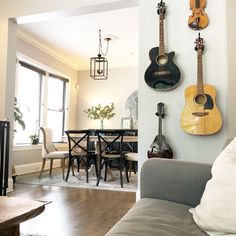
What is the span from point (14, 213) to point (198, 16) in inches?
98.2

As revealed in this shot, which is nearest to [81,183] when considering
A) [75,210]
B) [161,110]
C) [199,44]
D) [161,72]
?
[75,210]

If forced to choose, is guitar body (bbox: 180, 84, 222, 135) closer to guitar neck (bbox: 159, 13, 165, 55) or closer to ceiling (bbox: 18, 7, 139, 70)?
guitar neck (bbox: 159, 13, 165, 55)

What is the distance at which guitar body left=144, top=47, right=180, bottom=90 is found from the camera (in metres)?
2.72

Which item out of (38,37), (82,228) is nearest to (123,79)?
(38,37)

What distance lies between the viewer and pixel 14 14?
11.4ft

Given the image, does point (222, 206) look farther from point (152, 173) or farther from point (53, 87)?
point (53, 87)

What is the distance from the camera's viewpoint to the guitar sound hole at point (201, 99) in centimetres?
254

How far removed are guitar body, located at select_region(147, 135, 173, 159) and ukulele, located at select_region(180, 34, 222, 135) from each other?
0.25m

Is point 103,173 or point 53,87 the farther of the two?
point 53,87

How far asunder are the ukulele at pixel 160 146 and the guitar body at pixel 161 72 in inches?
8.5

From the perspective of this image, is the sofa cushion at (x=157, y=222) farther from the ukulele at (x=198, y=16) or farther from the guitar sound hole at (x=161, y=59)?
the ukulele at (x=198, y=16)

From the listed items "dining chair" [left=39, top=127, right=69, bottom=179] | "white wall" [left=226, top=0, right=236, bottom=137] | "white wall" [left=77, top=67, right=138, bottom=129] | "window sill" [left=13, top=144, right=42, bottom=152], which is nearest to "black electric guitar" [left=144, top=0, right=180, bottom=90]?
"white wall" [left=226, top=0, right=236, bottom=137]

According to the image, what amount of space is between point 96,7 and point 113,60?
11.6 ft

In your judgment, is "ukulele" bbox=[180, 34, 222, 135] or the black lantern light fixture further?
the black lantern light fixture
